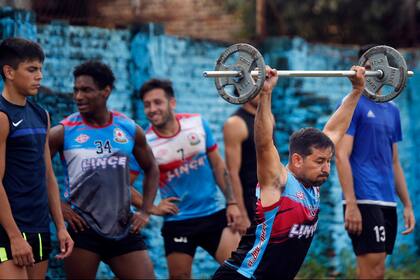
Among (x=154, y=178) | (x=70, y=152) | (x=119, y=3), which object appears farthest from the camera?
(x=119, y=3)

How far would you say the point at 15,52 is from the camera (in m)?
5.98

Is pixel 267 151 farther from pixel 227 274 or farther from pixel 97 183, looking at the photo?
pixel 97 183

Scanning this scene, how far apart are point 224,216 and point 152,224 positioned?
1.38m

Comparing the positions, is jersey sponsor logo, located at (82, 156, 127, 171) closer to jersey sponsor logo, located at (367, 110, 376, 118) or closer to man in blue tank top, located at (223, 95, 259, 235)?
man in blue tank top, located at (223, 95, 259, 235)

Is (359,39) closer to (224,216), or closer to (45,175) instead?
(224,216)

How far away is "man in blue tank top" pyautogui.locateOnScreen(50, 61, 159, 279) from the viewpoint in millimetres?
6719

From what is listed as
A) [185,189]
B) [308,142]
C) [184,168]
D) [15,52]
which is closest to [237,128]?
[184,168]

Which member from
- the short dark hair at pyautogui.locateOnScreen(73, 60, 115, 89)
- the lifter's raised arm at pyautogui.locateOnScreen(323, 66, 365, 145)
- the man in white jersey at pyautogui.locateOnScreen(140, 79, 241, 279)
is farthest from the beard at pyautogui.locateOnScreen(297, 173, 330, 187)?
the short dark hair at pyautogui.locateOnScreen(73, 60, 115, 89)

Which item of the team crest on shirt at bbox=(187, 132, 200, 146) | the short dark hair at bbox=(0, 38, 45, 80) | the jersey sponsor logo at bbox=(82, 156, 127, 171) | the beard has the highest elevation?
the short dark hair at bbox=(0, 38, 45, 80)

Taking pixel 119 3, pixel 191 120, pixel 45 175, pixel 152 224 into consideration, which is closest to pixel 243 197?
pixel 191 120

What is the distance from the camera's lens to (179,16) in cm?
1330

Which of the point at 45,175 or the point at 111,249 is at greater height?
the point at 45,175

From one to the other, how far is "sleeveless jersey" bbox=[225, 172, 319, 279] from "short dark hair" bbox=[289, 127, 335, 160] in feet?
0.58

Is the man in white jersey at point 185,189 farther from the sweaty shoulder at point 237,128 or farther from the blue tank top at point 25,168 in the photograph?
the blue tank top at point 25,168
